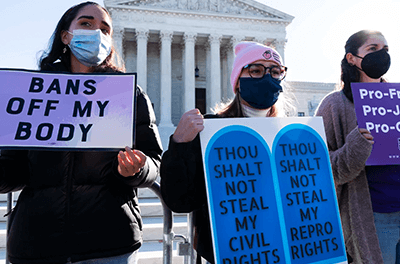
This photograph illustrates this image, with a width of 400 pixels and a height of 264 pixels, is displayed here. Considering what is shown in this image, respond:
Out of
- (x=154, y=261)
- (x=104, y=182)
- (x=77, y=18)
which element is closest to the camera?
(x=104, y=182)

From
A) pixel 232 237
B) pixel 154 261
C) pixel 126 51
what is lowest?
pixel 154 261

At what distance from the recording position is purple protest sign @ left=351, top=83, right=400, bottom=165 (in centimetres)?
227

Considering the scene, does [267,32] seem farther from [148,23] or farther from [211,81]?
[148,23]

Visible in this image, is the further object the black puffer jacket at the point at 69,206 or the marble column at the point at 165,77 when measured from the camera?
the marble column at the point at 165,77

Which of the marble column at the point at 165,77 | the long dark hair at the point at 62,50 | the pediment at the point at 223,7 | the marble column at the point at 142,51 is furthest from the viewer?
the pediment at the point at 223,7

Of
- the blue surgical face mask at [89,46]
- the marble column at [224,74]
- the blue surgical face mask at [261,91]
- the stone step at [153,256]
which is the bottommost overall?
the stone step at [153,256]

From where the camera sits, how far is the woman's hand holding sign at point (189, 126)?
1.67 meters

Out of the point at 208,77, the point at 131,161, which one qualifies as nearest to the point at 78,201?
the point at 131,161

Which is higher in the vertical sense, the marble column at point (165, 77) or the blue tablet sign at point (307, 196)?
the marble column at point (165, 77)

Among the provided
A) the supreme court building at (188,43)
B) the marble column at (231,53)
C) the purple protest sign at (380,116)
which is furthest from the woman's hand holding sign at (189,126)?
the marble column at (231,53)

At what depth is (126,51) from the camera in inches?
1305

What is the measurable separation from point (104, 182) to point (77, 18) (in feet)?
4.34

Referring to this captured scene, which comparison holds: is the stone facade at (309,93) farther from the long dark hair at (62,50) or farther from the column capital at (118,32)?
the long dark hair at (62,50)

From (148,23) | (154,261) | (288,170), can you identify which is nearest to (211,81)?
(148,23)
